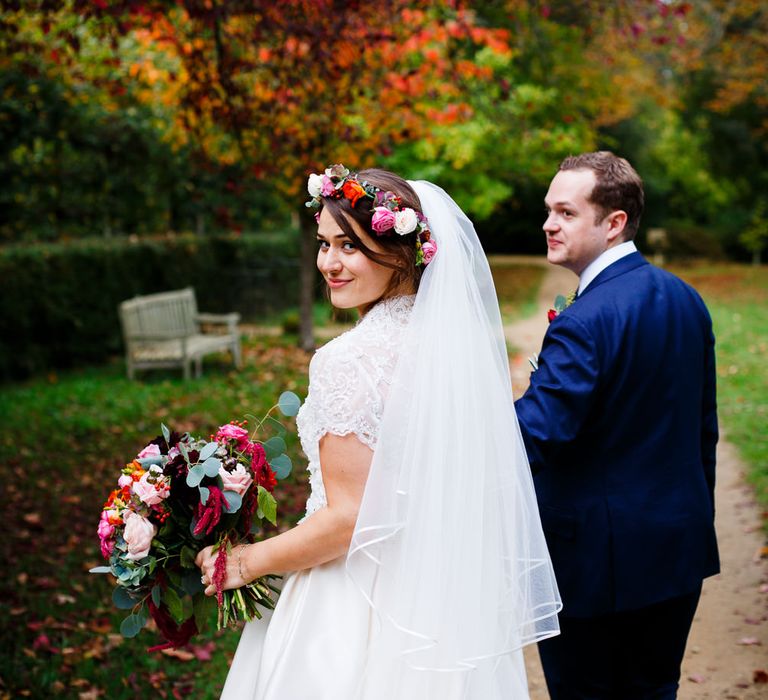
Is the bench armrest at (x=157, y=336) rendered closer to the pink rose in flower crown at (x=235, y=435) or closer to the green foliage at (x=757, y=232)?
the pink rose in flower crown at (x=235, y=435)

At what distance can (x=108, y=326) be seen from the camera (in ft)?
44.6

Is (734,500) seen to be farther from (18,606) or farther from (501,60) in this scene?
(501,60)

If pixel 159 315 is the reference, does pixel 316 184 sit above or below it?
above

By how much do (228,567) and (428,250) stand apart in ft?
3.41

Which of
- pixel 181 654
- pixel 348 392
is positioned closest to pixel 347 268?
pixel 348 392

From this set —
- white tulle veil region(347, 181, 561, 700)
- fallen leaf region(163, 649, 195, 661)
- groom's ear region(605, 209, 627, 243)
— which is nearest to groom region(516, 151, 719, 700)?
groom's ear region(605, 209, 627, 243)

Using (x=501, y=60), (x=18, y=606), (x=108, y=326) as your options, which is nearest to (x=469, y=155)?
(x=501, y=60)

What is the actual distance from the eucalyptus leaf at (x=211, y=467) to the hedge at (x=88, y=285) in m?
10.3

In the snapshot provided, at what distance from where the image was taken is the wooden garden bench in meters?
11.7

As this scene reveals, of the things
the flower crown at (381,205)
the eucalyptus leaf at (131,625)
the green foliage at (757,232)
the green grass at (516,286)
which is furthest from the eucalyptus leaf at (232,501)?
the green foliage at (757,232)

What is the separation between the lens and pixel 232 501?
2.38 metres

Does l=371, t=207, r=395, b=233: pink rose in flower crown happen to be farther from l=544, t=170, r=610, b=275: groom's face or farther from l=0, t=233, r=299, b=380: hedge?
l=0, t=233, r=299, b=380: hedge

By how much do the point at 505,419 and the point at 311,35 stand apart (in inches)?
179

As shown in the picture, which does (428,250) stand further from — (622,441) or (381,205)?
(622,441)
